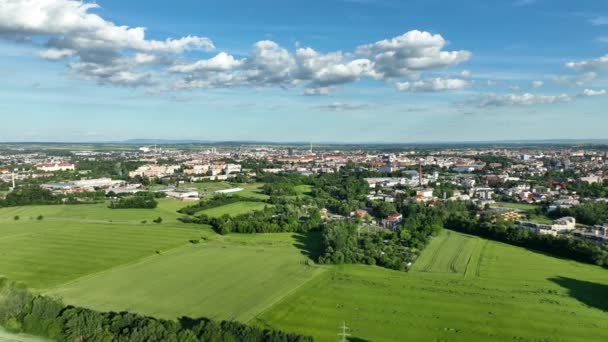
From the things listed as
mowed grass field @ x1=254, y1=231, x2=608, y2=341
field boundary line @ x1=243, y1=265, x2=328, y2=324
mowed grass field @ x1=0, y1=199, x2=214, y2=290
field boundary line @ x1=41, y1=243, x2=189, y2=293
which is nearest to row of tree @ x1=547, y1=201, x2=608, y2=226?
mowed grass field @ x1=254, y1=231, x2=608, y2=341

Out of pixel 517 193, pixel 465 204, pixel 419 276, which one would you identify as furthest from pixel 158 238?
pixel 517 193

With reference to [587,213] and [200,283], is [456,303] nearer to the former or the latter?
[200,283]

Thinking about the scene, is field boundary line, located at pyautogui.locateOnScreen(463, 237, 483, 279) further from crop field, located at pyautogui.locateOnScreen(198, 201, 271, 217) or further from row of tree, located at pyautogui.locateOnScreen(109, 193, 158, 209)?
row of tree, located at pyautogui.locateOnScreen(109, 193, 158, 209)

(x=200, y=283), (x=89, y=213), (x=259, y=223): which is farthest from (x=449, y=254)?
(x=89, y=213)

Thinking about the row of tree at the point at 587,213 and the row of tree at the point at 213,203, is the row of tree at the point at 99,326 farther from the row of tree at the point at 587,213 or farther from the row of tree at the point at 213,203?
the row of tree at the point at 587,213

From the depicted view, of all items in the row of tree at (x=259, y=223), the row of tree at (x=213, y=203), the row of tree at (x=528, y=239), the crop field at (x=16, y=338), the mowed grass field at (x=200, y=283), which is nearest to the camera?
the crop field at (x=16, y=338)

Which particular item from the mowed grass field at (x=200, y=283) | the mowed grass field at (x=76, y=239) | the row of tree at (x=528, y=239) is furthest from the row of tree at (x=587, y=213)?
the mowed grass field at (x=76, y=239)
